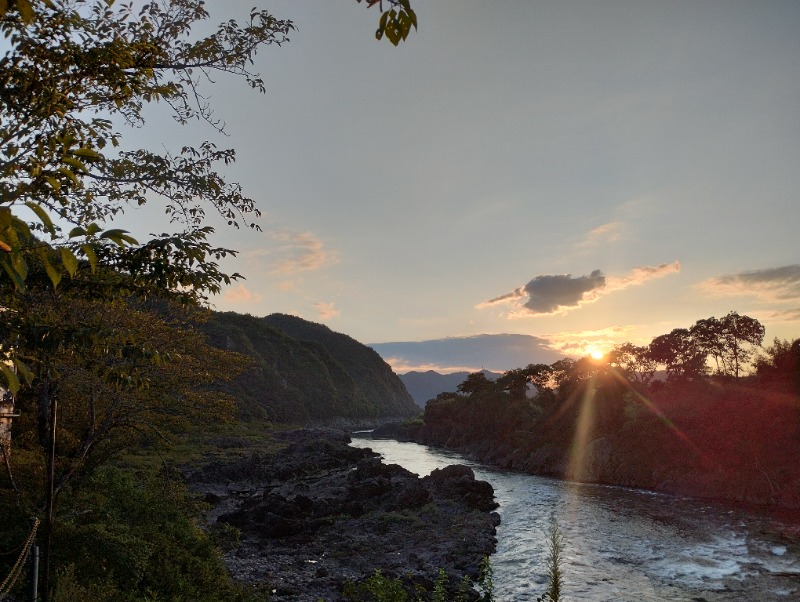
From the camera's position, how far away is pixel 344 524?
28.2 m

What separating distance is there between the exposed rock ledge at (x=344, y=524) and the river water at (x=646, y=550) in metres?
2.14

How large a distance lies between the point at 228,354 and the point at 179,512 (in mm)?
6007

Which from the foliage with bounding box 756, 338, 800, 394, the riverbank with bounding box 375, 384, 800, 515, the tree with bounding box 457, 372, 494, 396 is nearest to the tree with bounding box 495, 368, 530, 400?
the tree with bounding box 457, 372, 494, 396

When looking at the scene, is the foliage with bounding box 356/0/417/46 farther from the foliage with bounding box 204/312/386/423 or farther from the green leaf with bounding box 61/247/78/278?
the foliage with bounding box 204/312/386/423

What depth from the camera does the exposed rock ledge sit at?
64.9ft

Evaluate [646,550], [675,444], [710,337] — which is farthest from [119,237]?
[710,337]

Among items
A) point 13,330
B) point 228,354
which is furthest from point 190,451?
point 13,330

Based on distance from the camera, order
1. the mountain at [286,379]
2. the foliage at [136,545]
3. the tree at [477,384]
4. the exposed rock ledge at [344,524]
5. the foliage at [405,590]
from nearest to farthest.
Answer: the foliage at [136,545], the foliage at [405,590], the exposed rock ledge at [344,524], the tree at [477,384], the mountain at [286,379]

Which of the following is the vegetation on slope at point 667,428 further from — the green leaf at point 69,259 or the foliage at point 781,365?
the green leaf at point 69,259

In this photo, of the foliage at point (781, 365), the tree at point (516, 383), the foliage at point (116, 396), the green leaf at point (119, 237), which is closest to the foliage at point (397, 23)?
the green leaf at point (119, 237)

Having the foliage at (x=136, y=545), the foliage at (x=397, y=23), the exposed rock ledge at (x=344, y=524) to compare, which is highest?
the foliage at (x=397, y=23)

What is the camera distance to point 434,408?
339 feet

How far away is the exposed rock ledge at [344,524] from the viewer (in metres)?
19.8

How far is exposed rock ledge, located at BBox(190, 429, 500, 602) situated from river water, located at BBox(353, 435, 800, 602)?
2.14 m
